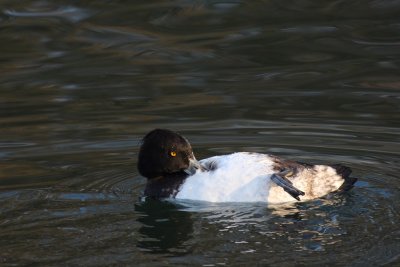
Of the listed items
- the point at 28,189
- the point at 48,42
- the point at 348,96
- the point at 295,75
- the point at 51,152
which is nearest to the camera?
the point at 28,189

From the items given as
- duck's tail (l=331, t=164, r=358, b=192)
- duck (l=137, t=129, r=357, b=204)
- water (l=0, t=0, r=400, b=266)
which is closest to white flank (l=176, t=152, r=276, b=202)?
duck (l=137, t=129, r=357, b=204)

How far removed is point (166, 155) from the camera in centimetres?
897

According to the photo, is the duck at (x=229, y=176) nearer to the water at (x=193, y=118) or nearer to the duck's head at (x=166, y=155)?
the duck's head at (x=166, y=155)

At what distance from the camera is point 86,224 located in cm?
812

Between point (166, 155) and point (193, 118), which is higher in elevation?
point (166, 155)

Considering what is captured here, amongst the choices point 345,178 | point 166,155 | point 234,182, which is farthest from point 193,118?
point 234,182

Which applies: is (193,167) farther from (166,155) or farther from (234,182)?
(234,182)

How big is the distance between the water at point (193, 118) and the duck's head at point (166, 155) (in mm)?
307

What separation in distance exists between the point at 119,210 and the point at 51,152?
2266mm

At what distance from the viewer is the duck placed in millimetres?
8609

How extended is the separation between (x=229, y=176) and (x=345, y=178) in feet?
3.37

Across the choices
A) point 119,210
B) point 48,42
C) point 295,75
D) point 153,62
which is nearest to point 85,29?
point 48,42

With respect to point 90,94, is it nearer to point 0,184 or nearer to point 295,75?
point 295,75

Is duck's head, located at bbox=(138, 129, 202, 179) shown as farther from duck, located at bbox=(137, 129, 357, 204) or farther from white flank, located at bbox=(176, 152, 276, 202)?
white flank, located at bbox=(176, 152, 276, 202)
